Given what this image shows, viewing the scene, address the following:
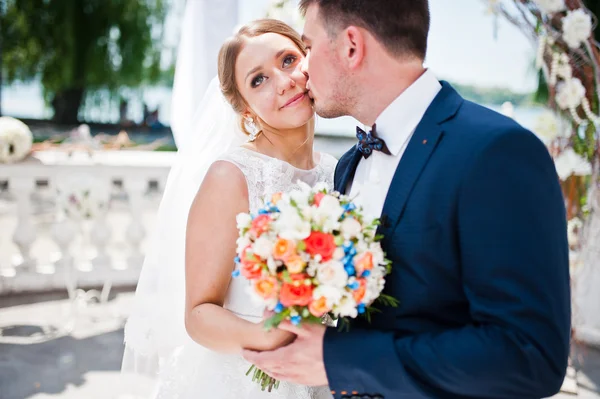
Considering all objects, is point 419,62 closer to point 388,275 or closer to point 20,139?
point 388,275

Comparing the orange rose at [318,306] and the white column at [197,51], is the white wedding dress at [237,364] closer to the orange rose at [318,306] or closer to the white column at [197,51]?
the orange rose at [318,306]

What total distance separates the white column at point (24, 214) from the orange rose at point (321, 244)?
4.83 meters

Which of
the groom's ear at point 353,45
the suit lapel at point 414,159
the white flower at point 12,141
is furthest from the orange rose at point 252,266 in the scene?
the white flower at point 12,141

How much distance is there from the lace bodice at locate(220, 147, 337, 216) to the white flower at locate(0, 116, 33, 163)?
398 centimetres

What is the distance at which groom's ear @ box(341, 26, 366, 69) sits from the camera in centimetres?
155

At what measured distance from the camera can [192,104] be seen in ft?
11.2

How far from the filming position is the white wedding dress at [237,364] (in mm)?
2000

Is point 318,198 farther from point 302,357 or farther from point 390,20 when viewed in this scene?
point 390,20

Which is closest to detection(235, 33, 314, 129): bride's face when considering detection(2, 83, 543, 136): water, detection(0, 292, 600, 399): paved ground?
detection(0, 292, 600, 399): paved ground

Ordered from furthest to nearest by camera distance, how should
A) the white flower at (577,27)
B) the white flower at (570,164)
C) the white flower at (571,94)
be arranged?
1. the white flower at (570,164)
2. the white flower at (571,94)
3. the white flower at (577,27)

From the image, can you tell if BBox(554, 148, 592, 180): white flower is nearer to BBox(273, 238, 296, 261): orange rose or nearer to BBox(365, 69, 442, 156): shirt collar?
BBox(365, 69, 442, 156): shirt collar

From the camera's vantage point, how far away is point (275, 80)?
2.07 m

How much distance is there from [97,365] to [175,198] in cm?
228

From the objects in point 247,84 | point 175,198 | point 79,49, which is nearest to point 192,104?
point 175,198
